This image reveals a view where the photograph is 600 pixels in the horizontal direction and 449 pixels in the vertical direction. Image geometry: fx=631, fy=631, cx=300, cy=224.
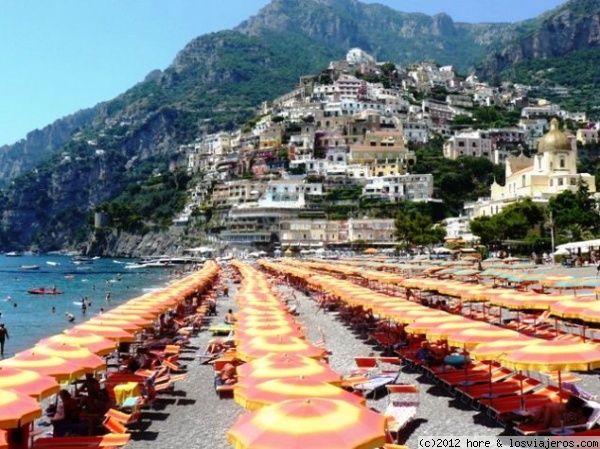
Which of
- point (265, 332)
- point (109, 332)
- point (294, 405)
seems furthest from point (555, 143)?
point (294, 405)

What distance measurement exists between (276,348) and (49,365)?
4.16m

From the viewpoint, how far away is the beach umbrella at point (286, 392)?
832 cm

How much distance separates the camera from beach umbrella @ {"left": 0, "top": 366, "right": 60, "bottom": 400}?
30.1 feet

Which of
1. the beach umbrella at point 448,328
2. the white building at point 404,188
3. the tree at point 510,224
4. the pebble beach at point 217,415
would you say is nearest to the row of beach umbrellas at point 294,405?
the pebble beach at point 217,415

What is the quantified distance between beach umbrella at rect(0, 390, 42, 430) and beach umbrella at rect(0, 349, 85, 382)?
2.03 meters

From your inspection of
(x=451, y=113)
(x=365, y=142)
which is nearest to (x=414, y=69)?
(x=451, y=113)

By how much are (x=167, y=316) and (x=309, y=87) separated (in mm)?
142620

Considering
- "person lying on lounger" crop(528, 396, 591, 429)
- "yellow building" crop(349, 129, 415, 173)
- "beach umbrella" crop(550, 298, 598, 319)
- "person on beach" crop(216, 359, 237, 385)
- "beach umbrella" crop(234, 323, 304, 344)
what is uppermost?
"yellow building" crop(349, 129, 415, 173)

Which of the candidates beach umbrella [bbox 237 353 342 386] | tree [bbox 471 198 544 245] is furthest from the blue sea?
tree [bbox 471 198 544 245]

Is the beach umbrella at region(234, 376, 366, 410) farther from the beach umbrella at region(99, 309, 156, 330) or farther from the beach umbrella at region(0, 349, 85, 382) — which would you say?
the beach umbrella at region(99, 309, 156, 330)

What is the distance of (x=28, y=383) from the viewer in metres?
9.38

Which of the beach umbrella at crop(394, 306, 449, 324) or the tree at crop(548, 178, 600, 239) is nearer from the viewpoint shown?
the beach umbrella at crop(394, 306, 449, 324)

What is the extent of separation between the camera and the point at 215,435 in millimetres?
11086

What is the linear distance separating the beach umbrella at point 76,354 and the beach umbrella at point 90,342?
71cm
